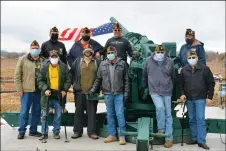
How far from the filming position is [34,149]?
19.9ft

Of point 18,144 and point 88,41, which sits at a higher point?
point 88,41

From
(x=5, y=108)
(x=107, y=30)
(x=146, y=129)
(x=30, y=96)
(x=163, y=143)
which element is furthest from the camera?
(x=5, y=108)

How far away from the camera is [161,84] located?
20.1 feet

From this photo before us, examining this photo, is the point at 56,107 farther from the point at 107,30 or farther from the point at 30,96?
the point at 107,30

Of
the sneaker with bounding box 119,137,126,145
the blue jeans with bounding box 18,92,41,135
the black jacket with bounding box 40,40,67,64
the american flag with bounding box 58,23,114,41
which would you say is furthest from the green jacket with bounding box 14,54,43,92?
the american flag with bounding box 58,23,114,41

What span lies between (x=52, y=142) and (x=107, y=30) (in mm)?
3854

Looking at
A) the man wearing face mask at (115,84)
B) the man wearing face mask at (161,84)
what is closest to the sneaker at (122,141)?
the man wearing face mask at (115,84)

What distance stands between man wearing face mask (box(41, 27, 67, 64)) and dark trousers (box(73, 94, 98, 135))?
0.78 meters

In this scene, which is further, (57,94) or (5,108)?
(5,108)

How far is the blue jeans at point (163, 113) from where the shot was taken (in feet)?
20.2

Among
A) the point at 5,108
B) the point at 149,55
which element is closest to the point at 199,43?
the point at 149,55

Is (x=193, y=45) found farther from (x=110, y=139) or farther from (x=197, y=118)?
(x=110, y=139)

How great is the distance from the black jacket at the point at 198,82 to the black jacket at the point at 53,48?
83.2 inches

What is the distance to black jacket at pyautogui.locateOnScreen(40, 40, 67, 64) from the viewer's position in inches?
279
